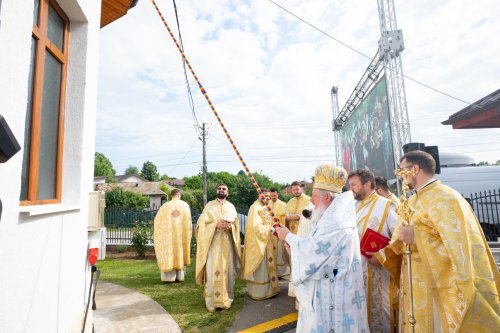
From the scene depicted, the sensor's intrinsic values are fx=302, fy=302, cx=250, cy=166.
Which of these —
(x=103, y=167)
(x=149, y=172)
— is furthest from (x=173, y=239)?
(x=149, y=172)

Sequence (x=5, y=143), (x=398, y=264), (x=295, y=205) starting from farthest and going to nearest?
(x=295, y=205) < (x=398, y=264) < (x=5, y=143)

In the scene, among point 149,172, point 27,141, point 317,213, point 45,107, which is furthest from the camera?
point 149,172

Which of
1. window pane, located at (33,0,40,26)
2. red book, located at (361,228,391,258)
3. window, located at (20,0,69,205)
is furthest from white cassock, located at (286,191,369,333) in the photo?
window pane, located at (33,0,40,26)

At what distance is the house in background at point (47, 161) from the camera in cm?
182

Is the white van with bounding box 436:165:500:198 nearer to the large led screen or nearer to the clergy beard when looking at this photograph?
the large led screen

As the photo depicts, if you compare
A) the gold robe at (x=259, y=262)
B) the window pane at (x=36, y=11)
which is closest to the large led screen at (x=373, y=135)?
the gold robe at (x=259, y=262)

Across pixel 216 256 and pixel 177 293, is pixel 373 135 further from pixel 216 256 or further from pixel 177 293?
pixel 177 293

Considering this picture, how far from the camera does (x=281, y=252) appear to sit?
757 centimetres

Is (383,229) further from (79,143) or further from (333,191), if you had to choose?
(79,143)

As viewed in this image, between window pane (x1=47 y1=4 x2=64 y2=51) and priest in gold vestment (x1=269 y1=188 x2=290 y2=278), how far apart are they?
5.32 metres

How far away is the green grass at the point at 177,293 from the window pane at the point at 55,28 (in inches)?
156

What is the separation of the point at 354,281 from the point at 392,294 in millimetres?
1268

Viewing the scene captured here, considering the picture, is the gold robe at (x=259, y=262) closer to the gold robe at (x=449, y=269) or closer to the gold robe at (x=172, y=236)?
the gold robe at (x=172, y=236)

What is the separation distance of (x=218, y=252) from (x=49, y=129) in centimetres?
→ 356
